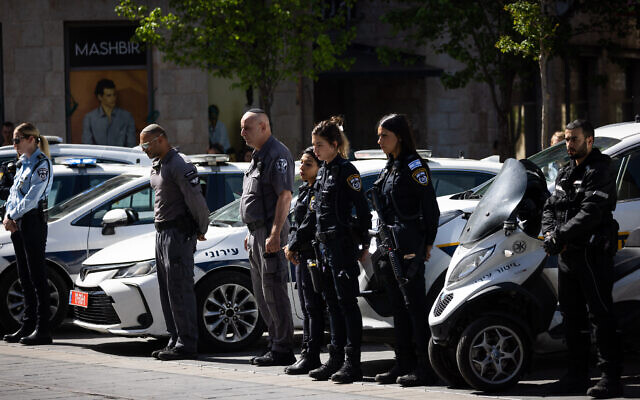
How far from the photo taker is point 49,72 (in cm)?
2356

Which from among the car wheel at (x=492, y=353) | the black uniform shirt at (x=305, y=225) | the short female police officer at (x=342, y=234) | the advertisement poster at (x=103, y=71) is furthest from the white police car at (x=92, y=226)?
the advertisement poster at (x=103, y=71)

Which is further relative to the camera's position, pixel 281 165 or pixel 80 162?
pixel 80 162

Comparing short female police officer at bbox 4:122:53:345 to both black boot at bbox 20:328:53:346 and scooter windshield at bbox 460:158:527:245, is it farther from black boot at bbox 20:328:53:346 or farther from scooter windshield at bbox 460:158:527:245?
scooter windshield at bbox 460:158:527:245

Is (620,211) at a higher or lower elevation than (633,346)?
higher

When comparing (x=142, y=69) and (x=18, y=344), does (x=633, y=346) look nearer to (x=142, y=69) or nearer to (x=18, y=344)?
(x=18, y=344)

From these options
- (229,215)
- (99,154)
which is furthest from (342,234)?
(99,154)

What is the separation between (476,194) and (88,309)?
3440mm

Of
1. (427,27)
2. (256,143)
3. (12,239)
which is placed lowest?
(12,239)

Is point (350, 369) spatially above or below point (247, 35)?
below

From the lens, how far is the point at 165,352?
32.3ft

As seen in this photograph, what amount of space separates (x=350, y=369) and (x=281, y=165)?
1741mm

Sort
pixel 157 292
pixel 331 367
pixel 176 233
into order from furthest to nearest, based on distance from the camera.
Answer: pixel 157 292, pixel 176 233, pixel 331 367

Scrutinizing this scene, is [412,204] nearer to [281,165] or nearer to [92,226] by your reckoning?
[281,165]

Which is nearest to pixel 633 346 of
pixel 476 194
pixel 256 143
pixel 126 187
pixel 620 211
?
pixel 620 211
